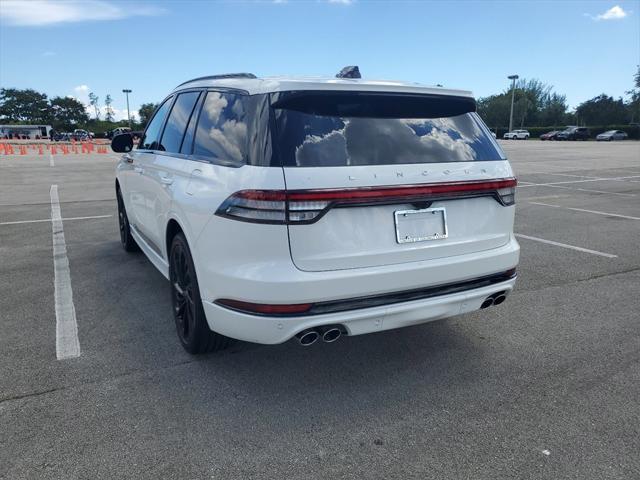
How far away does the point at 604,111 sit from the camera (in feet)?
266

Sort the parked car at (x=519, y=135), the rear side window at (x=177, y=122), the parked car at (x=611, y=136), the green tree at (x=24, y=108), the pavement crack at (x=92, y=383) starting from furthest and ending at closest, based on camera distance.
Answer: the green tree at (x=24, y=108) → the parked car at (x=519, y=135) → the parked car at (x=611, y=136) → the rear side window at (x=177, y=122) → the pavement crack at (x=92, y=383)

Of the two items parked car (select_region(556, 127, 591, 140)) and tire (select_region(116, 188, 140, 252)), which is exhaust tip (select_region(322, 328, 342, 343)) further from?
parked car (select_region(556, 127, 591, 140))

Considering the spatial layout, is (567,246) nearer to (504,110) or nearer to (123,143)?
(123,143)

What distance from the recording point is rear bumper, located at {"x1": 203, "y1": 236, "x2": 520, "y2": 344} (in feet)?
9.04

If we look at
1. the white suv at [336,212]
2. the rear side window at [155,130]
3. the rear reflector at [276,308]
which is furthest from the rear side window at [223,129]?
the rear side window at [155,130]

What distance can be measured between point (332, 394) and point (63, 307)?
2.72m

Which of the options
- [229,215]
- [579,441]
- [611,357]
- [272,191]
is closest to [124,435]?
[229,215]

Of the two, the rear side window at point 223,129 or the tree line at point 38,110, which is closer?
the rear side window at point 223,129

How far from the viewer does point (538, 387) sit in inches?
126

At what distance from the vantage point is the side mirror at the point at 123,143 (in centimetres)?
568

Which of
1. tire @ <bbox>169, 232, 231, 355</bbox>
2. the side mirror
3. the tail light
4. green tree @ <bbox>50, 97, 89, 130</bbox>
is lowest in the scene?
tire @ <bbox>169, 232, 231, 355</bbox>

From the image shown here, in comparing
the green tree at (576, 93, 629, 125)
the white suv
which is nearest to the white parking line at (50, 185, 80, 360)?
the white suv

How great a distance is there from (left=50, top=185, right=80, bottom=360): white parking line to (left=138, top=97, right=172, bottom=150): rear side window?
61.1 inches

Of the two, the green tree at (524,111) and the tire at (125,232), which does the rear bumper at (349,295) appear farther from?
the green tree at (524,111)
